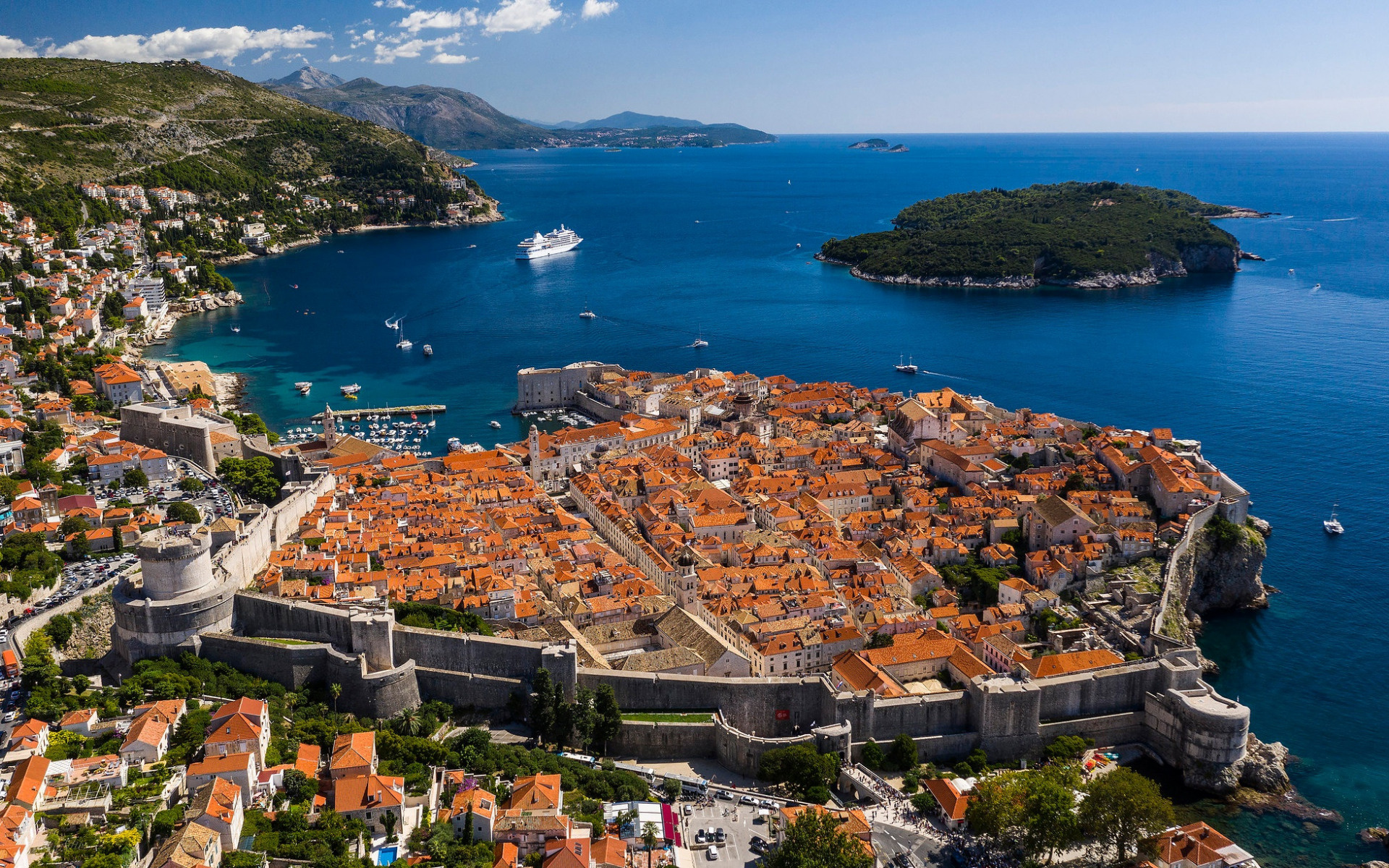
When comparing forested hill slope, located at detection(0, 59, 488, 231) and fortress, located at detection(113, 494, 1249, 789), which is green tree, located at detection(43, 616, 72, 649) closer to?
fortress, located at detection(113, 494, 1249, 789)

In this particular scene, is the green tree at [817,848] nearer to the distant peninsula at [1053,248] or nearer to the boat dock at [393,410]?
the boat dock at [393,410]

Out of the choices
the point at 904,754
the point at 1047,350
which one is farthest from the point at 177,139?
the point at 904,754

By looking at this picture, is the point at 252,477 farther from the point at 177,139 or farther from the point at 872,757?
the point at 177,139

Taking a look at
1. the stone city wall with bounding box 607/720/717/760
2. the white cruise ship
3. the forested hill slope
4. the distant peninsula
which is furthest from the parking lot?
the white cruise ship

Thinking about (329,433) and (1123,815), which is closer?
(1123,815)

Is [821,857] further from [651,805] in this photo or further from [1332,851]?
[1332,851]

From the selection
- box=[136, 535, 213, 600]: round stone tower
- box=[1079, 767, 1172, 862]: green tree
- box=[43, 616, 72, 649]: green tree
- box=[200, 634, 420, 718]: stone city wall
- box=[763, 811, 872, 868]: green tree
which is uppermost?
box=[136, 535, 213, 600]: round stone tower

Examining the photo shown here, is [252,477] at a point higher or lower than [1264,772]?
higher

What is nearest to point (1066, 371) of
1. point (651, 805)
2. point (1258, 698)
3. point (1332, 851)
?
point (1258, 698)
